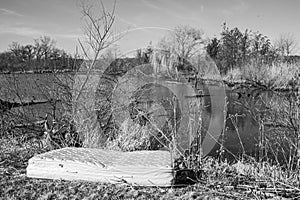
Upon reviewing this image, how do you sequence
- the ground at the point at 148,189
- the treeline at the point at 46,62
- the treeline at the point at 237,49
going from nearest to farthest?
the ground at the point at 148,189 < the treeline at the point at 46,62 < the treeline at the point at 237,49

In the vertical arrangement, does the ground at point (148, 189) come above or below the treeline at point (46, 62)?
below

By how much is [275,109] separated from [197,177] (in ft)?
6.93

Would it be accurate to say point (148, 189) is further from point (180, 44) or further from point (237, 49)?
point (237, 49)

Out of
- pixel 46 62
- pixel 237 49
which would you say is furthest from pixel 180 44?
pixel 237 49

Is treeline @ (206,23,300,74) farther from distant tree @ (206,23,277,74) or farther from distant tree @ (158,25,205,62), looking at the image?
distant tree @ (158,25,205,62)

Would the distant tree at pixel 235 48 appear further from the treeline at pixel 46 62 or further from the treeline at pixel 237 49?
the treeline at pixel 46 62

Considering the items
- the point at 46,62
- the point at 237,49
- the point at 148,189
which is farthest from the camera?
the point at 237,49

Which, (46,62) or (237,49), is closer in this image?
(46,62)

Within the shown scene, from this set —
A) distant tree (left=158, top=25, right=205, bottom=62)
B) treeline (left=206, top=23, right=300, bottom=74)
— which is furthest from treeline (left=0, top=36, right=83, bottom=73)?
treeline (left=206, top=23, right=300, bottom=74)

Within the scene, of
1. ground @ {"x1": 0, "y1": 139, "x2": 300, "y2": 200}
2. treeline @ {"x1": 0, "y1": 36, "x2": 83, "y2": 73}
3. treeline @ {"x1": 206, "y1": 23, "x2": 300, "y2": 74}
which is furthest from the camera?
treeline @ {"x1": 206, "y1": 23, "x2": 300, "y2": 74}

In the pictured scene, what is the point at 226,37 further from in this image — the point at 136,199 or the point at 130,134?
the point at 136,199

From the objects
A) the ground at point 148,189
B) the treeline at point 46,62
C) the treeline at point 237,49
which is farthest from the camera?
the treeline at point 237,49

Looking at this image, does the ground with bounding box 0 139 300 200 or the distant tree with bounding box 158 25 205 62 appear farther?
the distant tree with bounding box 158 25 205 62

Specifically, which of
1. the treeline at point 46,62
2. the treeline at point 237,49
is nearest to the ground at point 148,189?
the treeline at point 46,62
